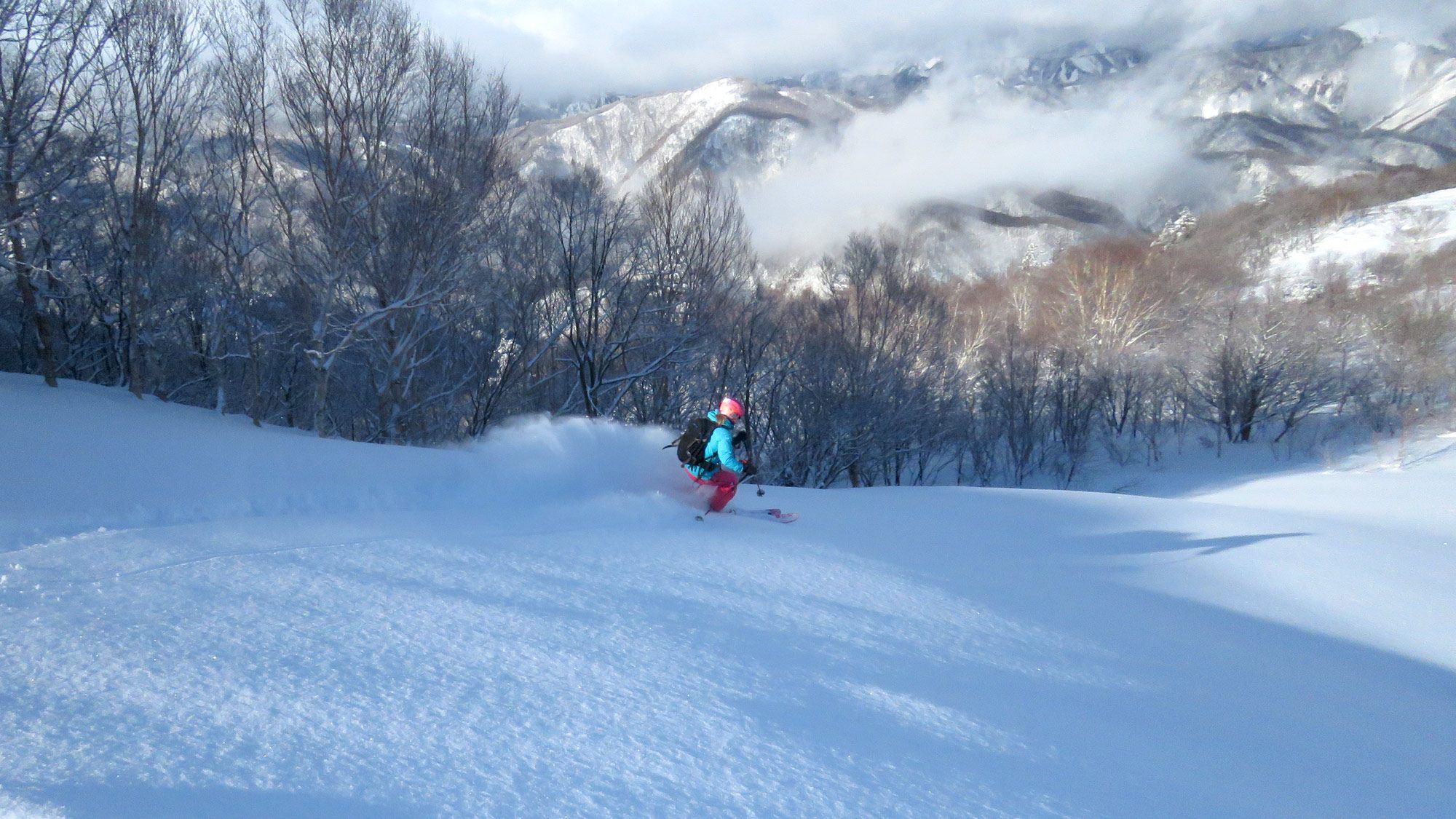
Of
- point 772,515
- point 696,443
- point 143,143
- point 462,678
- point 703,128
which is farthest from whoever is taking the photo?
point 703,128

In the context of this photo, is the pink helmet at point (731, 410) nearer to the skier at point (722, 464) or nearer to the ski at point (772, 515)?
the skier at point (722, 464)

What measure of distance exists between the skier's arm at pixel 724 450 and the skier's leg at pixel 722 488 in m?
0.29

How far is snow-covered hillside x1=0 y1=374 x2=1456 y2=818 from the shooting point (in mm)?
2703

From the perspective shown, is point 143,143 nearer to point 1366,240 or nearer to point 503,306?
point 503,306

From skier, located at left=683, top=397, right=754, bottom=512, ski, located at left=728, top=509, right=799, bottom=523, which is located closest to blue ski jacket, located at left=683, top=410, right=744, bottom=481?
skier, located at left=683, top=397, right=754, bottom=512

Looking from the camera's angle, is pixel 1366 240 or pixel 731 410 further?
pixel 1366 240

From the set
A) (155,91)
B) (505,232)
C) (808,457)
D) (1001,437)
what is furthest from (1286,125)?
(155,91)

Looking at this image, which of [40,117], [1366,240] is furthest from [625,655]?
[1366,240]

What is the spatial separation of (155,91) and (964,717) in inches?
635

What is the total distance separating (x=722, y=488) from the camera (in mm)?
7691

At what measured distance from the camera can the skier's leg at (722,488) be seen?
25.2 ft

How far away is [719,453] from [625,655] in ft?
12.4

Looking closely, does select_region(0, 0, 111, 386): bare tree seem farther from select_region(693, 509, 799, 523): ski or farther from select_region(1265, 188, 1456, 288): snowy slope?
select_region(1265, 188, 1456, 288): snowy slope

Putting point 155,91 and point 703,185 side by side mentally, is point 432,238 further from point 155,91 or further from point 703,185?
point 703,185
